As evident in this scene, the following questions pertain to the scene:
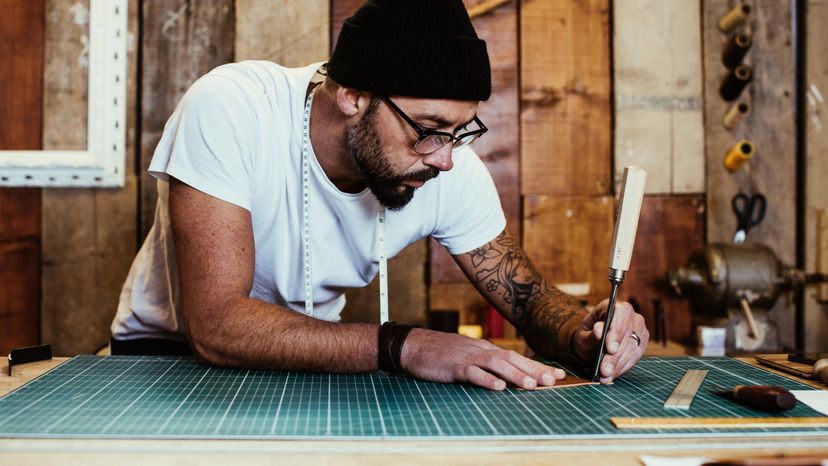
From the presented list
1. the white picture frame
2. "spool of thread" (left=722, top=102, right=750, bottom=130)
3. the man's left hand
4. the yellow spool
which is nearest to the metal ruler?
the man's left hand

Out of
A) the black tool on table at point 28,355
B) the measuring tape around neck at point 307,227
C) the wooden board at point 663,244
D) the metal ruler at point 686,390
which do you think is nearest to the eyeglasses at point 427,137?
the measuring tape around neck at point 307,227

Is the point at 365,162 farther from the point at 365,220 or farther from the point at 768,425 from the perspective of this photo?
the point at 768,425

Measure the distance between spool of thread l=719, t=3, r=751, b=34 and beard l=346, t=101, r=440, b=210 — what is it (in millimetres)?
2053

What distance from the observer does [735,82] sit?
3.13 meters

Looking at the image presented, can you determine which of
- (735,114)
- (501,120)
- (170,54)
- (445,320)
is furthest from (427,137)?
(735,114)

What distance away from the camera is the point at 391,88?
66.4 inches

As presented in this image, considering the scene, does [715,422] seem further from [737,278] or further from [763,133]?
[763,133]

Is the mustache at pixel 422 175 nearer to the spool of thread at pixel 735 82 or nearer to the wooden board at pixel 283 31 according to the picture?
the wooden board at pixel 283 31

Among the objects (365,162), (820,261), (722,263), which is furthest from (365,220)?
(820,261)

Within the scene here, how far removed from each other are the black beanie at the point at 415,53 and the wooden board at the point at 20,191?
1888 millimetres

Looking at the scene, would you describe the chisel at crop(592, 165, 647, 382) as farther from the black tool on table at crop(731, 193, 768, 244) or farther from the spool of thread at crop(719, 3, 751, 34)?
the spool of thread at crop(719, 3, 751, 34)

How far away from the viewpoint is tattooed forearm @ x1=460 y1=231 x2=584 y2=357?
200cm

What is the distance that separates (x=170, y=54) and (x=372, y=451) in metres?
2.45

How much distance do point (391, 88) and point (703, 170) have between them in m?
2.07
